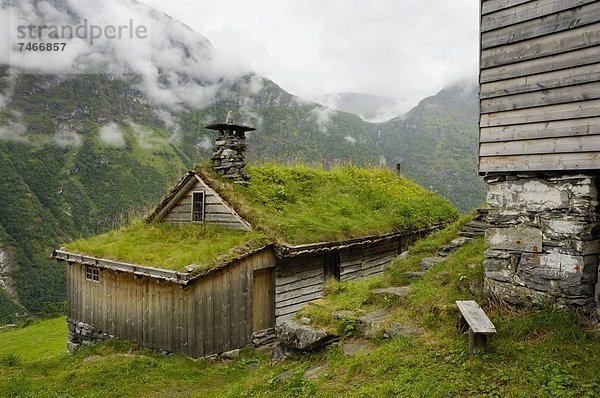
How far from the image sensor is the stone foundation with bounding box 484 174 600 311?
536 centimetres

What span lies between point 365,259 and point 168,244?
679cm

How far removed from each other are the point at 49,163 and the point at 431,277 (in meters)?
120

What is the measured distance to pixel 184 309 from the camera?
10.6m

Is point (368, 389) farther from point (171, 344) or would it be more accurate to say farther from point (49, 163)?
point (49, 163)

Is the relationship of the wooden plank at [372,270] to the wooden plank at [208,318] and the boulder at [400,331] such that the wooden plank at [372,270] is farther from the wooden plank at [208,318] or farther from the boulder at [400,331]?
the boulder at [400,331]

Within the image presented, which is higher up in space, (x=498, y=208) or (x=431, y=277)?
(x=498, y=208)

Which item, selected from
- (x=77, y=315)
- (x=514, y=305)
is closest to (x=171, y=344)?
(x=77, y=315)

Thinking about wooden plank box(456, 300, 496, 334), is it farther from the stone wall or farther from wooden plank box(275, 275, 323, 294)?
the stone wall

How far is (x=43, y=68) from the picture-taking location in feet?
449

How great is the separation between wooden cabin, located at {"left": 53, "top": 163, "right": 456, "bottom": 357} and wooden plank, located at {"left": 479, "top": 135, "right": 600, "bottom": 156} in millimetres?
6583

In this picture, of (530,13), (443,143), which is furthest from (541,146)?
(443,143)

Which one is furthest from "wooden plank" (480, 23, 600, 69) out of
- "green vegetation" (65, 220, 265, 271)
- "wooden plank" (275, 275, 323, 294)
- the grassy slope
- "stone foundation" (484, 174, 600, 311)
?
"wooden plank" (275, 275, 323, 294)

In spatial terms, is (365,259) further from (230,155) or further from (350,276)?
(230,155)

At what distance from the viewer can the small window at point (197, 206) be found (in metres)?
14.1
